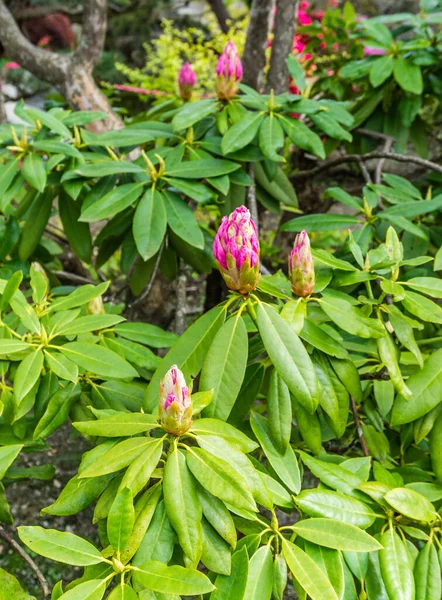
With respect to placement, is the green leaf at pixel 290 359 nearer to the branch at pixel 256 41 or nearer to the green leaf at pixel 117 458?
the green leaf at pixel 117 458

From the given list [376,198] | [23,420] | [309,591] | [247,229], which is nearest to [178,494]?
[309,591]

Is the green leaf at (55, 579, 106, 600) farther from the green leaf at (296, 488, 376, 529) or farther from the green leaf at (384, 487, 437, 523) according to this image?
the green leaf at (384, 487, 437, 523)

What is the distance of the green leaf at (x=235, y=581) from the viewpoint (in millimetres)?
602

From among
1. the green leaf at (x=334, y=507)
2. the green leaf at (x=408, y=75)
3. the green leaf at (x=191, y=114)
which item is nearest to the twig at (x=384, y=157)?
the green leaf at (x=408, y=75)

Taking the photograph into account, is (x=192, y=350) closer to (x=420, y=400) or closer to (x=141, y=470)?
(x=141, y=470)

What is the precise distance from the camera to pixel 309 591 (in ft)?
1.91

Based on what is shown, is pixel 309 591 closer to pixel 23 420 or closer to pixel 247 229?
pixel 247 229

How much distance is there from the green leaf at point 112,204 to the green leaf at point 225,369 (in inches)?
18.5

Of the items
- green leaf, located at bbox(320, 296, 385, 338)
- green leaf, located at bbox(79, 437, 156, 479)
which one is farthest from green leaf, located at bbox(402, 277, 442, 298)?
green leaf, located at bbox(79, 437, 156, 479)

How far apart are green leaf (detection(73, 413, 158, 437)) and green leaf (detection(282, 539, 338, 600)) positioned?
0.20 metres

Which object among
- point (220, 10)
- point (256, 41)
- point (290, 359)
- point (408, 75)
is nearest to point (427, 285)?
point (290, 359)

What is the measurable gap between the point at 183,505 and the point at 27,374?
0.31 meters

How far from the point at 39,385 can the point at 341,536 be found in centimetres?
52

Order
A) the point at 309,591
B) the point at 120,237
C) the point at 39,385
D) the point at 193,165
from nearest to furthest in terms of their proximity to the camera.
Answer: the point at 309,591
the point at 39,385
the point at 193,165
the point at 120,237
